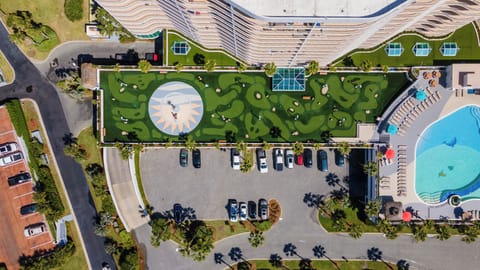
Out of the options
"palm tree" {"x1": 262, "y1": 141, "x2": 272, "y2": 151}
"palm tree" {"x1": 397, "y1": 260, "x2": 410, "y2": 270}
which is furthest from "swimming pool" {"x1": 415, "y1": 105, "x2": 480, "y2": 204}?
Answer: "palm tree" {"x1": 262, "y1": 141, "x2": 272, "y2": 151}

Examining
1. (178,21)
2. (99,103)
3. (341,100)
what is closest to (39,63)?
(99,103)

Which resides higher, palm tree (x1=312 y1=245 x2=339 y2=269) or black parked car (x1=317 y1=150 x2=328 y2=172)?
black parked car (x1=317 y1=150 x2=328 y2=172)

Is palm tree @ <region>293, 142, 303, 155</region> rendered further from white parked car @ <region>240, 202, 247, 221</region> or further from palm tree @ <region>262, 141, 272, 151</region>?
white parked car @ <region>240, 202, 247, 221</region>

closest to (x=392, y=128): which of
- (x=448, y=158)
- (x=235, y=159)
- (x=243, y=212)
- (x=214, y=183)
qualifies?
(x=448, y=158)

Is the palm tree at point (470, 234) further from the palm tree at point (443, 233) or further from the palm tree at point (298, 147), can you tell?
the palm tree at point (298, 147)

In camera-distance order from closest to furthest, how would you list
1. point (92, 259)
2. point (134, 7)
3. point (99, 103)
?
point (134, 7)
point (99, 103)
point (92, 259)

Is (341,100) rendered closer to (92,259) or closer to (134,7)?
(134,7)
